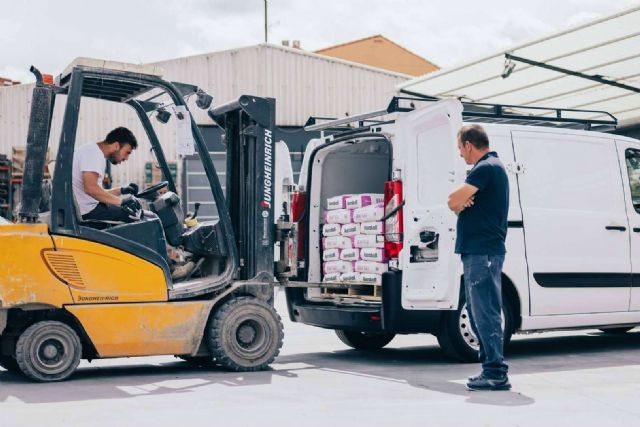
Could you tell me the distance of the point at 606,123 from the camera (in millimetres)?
10328

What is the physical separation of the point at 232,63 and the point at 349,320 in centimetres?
1952

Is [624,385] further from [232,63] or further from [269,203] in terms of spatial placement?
[232,63]

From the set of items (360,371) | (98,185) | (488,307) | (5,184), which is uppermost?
(5,184)

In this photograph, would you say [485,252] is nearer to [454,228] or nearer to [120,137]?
[454,228]

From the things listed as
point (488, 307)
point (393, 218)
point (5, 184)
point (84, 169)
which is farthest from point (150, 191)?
point (5, 184)

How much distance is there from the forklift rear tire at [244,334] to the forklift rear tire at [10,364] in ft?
5.56

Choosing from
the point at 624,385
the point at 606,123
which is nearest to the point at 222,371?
the point at 624,385

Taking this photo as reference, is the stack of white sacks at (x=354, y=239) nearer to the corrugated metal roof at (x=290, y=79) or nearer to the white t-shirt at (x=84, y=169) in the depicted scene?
the white t-shirt at (x=84, y=169)

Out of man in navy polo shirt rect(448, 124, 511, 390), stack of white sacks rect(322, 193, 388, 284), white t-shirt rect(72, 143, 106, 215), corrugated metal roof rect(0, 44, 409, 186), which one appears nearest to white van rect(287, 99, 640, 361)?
stack of white sacks rect(322, 193, 388, 284)

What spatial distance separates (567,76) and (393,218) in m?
7.97

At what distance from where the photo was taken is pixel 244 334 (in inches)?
330

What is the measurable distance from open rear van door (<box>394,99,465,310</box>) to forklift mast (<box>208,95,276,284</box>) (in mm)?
1141

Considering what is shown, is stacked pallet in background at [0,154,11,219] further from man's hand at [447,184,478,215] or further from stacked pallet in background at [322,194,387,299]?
man's hand at [447,184,478,215]

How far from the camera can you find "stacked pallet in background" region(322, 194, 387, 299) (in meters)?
8.96
